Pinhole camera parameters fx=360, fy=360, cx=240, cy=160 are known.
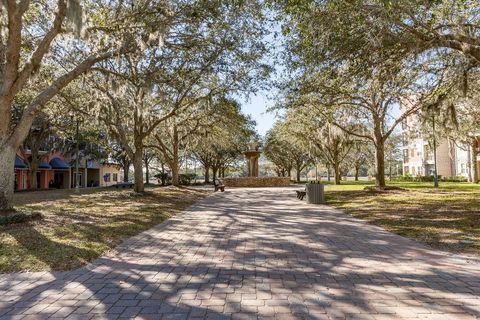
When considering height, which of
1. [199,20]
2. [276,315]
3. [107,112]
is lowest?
[276,315]

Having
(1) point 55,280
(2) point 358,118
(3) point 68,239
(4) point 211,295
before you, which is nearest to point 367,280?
(4) point 211,295

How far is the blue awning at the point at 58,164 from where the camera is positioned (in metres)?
44.0

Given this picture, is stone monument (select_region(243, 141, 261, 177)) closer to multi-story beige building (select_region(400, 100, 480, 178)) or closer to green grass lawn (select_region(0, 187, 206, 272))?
multi-story beige building (select_region(400, 100, 480, 178))

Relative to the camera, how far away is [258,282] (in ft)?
16.6

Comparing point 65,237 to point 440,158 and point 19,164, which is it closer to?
point 19,164

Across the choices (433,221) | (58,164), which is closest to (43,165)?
(58,164)

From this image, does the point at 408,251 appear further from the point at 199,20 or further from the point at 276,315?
the point at 199,20

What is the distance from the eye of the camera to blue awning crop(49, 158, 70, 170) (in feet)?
144

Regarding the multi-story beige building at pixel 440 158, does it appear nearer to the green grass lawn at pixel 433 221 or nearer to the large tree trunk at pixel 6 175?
the green grass lawn at pixel 433 221

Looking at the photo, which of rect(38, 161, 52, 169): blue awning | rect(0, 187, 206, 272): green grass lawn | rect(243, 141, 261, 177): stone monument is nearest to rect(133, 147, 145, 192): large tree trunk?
rect(0, 187, 206, 272): green grass lawn

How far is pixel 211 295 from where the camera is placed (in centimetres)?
455

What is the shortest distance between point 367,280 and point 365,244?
2.64 metres

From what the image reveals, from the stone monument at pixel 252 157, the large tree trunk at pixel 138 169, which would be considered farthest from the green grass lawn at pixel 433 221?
the stone monument at pixel 252 157

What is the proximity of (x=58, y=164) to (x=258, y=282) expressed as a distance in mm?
45635
